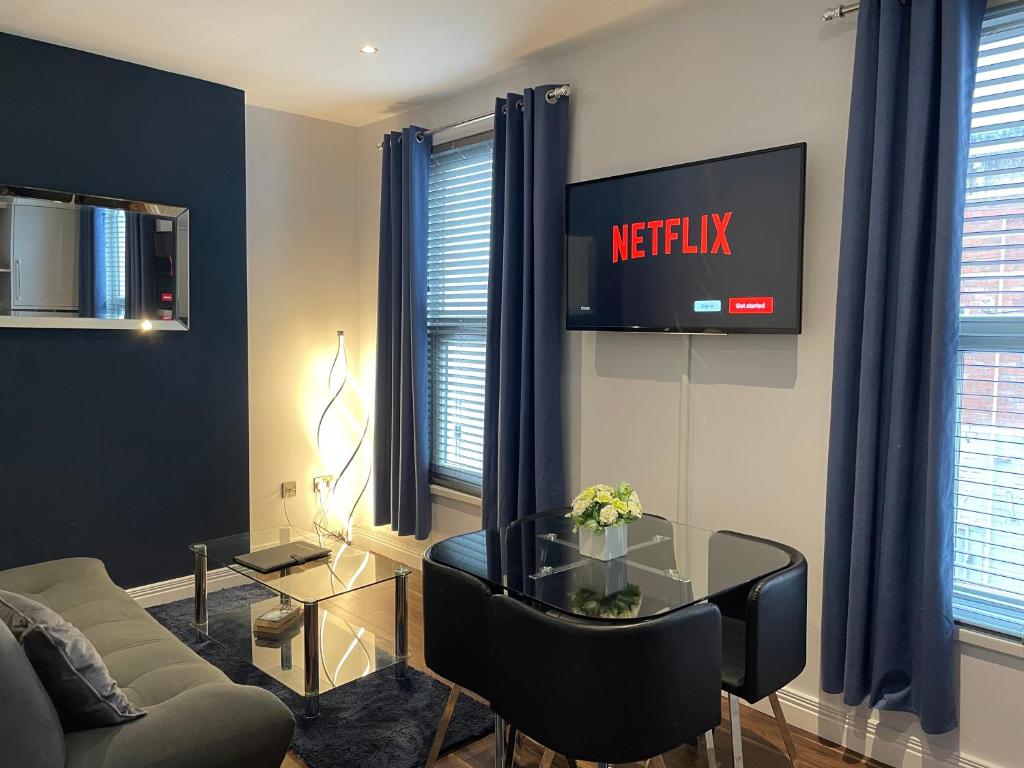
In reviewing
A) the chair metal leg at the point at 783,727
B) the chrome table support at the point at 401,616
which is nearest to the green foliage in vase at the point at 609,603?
the chair metal leg at the point at 783,727

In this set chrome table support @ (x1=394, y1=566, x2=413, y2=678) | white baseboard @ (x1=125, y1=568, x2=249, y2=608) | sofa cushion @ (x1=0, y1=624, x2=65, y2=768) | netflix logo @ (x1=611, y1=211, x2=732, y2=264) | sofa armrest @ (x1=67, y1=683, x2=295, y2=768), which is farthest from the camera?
white baseboard @ (x1=125, y1=568, x2=249, y2=608)

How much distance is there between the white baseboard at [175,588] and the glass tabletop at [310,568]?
16.5 inches

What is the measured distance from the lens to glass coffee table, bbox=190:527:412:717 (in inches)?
110

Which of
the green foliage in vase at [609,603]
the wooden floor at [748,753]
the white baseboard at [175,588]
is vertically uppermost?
the green foliage in vase at [609,603]

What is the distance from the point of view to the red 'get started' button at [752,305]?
2.77m

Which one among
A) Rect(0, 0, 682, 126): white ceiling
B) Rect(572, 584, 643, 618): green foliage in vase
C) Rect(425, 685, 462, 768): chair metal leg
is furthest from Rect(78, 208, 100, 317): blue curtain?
Rect(572, 584, 643, 618): green foliage in vase

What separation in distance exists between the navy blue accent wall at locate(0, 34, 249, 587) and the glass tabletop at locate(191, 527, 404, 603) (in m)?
0.68

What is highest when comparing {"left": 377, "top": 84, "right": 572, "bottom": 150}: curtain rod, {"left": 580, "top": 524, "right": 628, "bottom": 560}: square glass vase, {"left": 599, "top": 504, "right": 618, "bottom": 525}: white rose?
{"left": 377, "top": 84, "right": 572, "bottom": 150}: curtain rod

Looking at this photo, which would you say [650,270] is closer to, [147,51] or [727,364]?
[727,364]

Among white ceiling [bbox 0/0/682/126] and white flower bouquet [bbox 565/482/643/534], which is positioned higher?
white ceiling [bbox 0/0/682/126]

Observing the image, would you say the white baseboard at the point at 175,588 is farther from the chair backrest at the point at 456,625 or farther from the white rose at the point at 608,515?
the white rose at the point at 608,515

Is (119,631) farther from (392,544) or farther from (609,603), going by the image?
(392,544)

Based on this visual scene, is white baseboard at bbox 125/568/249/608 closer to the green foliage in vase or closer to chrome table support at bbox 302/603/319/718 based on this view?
chrome table support at bbox 302/603/319/718

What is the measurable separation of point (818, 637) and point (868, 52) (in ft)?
6.57
